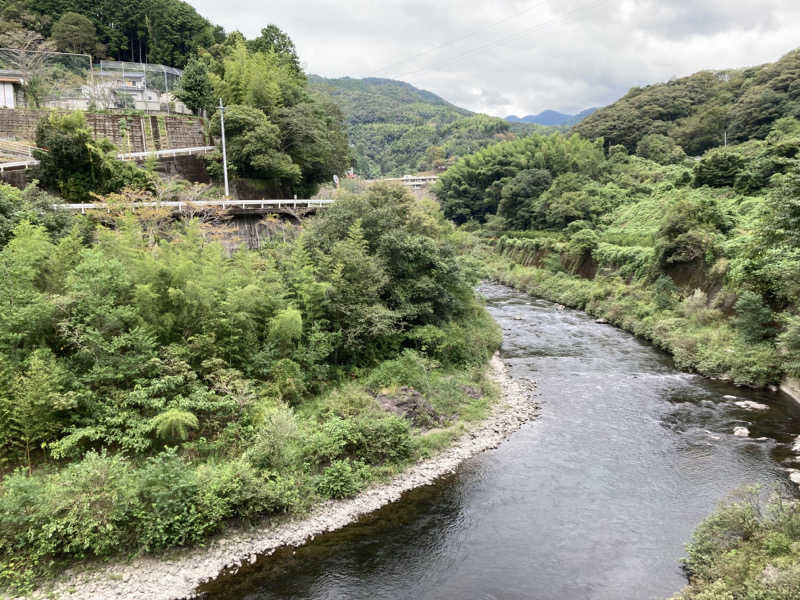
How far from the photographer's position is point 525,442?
48.0 feet

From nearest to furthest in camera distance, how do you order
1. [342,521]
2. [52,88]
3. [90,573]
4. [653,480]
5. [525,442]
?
[90,573] < [342,521] < [653,480] < [525,442] < [52,88]

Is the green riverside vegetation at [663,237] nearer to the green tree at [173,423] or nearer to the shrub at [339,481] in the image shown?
the shrub at [339,481]

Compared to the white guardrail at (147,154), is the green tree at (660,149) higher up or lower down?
higher up

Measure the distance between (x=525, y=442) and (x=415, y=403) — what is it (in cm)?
353

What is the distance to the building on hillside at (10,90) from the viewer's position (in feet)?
87.9

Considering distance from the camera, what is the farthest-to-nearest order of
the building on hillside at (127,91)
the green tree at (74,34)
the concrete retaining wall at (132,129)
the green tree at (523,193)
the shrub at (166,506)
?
the green tree at (523,193) < the green tree at (74,34) < the building on hillside at (127,91) < the concrete retaining wall at (132,129) < the shrub at (166,506)

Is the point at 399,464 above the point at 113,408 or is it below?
below

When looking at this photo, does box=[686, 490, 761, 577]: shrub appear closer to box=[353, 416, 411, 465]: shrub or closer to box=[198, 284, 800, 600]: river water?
box=[198, 284, 800, 600]: river water

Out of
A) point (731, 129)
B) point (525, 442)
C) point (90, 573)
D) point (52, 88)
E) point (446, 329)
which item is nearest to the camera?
point (90, 573)

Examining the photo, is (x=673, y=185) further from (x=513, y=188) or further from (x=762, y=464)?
(x=762, y=464)

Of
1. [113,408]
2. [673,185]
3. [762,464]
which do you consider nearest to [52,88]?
[113,408]

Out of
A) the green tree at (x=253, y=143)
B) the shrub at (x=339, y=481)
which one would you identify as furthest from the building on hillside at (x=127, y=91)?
the shrub at (x=339, y=481)

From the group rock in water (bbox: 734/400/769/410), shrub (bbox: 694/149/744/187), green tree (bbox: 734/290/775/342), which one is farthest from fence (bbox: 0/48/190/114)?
shrub (bbox: 694/149/744/187)

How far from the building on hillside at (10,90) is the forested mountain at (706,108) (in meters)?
57.2
